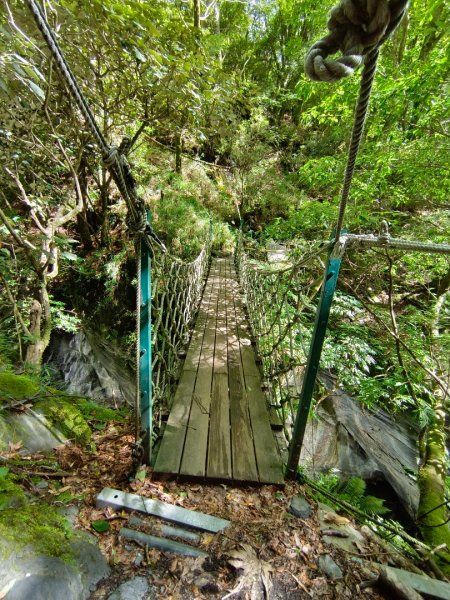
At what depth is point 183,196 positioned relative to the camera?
6.25 meters

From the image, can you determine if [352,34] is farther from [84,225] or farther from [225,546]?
[84,225]

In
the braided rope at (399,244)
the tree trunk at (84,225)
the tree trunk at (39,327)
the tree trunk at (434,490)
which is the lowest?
the tree trunk at (434,490)

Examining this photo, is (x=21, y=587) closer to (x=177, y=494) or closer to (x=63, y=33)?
(x=177, y=494)

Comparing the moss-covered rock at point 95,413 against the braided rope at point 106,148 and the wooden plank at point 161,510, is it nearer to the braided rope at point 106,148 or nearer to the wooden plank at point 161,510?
the wooden plank at point 161,510

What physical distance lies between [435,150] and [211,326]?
271 centimetres

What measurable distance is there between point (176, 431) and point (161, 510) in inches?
17.7

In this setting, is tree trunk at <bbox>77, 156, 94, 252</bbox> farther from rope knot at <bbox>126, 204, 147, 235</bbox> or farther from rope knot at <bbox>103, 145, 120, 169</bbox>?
rope knot at <bbox>103, 145, 120, 169</bbox>

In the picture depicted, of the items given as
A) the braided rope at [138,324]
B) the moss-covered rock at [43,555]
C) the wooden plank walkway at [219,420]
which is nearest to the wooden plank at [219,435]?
the wooden plank walkway at [219,420]

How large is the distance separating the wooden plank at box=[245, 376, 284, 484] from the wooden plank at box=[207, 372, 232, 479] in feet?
0.49

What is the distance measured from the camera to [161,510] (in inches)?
40.4

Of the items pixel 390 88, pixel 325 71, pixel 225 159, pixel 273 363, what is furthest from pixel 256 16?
pixel 325 71

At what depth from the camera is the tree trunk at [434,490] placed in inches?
75.4

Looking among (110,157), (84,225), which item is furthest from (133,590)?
(84,225)

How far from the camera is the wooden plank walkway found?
1.28m
